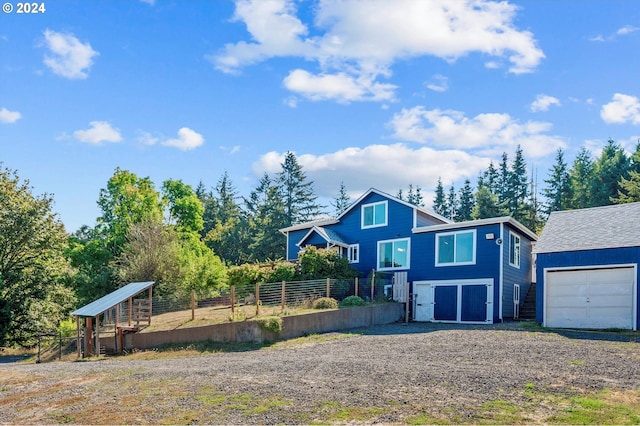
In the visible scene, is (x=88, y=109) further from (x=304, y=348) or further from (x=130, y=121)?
(x=304, y=348)

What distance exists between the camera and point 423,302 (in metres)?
24.6

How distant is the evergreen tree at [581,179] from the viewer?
43.8m

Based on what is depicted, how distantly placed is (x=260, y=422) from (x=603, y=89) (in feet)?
47.1

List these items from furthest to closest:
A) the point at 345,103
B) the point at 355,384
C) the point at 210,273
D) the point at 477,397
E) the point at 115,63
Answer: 1. the point at 210,273
2. the point at 345,103
3. the point at 115,63
4. the point at 355,384
5. the point at 477,397

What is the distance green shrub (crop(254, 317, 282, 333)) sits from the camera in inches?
687

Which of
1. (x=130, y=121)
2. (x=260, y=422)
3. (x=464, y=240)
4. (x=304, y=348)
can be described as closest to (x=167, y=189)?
(x=130, y=121)

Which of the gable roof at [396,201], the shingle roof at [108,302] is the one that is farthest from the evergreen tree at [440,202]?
the shingle roof at [108,302]

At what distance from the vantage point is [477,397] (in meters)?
8.09

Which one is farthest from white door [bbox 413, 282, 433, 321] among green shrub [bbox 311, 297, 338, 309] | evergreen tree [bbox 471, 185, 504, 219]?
evergreen tree [bbox 471, 185, 504, 219]

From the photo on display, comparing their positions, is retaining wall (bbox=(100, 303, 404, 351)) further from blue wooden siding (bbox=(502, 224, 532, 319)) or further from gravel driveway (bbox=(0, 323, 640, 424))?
blue wooden siding (bbox=(502, 224, 532, 319))

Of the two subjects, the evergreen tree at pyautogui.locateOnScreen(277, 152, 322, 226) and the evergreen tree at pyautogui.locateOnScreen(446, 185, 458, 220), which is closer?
the evergreen tree at pyautogui.locateOnScreen(277, 152, 322, 226)

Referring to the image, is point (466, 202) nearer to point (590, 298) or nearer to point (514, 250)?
point (514, 250)

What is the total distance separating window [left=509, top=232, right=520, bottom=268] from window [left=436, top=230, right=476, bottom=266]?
175 cm

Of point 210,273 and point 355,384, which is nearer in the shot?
point 355,384
